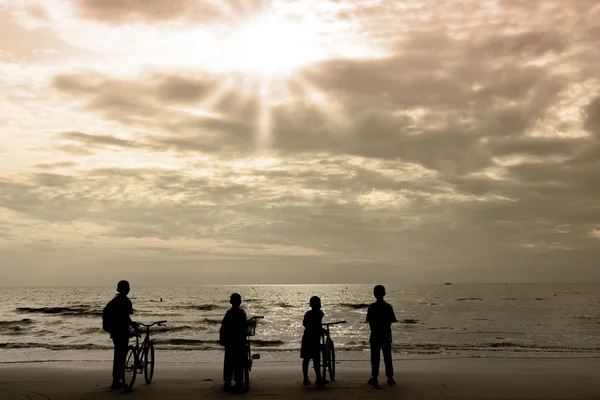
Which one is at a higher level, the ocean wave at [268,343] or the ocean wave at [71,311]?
the ocean wave at [268,343]

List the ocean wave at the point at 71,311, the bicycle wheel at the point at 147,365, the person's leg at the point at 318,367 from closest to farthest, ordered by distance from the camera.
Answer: the person's leg at the point at 318,367 < the bicycle wheel at the point at 147,365 < the ocean wave at the point at 71,311

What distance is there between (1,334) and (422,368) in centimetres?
3450

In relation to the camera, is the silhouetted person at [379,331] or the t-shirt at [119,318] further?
the silhouetted person at [379,331]

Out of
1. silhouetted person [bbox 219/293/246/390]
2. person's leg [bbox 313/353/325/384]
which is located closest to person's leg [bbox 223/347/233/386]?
silhouetted person [bbox 219/293/246/390]

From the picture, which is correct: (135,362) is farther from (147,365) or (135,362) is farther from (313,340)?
(313,340)

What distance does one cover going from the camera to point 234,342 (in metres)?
11.5

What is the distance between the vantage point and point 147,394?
11.2 meters

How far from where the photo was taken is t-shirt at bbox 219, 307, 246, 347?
11.5 metres

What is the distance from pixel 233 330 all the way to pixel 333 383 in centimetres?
281

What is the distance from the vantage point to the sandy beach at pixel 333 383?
11164mm

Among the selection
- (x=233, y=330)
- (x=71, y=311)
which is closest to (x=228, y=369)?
(x=233, y=330)

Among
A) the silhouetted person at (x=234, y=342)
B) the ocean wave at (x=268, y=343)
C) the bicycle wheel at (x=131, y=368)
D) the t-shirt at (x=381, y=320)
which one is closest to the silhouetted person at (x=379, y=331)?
the t-shirt at (x=381, y=320)

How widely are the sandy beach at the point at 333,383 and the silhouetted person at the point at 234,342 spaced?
0.43 meters

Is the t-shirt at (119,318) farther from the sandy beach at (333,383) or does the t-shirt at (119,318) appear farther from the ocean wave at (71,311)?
the ocean wave at (71,311)
